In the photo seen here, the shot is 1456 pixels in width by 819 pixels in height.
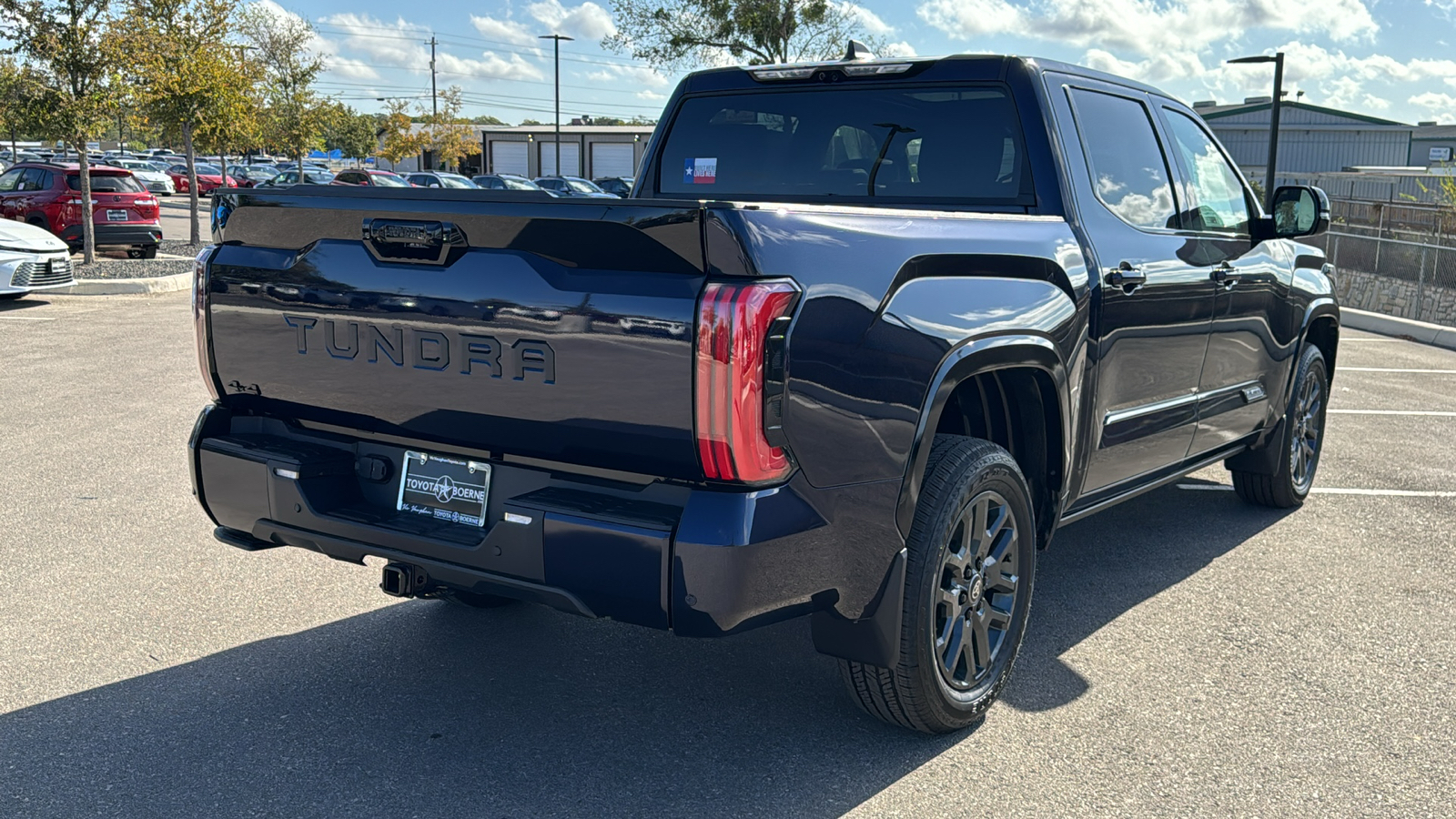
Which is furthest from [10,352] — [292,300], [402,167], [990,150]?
[402,167]

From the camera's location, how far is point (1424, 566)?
5.61 metres

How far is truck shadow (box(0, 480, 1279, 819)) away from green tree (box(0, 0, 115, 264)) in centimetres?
1716

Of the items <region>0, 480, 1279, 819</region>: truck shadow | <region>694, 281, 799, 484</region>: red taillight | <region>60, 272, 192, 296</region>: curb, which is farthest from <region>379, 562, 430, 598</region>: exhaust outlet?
<region>60, 272, 192, 296</region>: curb

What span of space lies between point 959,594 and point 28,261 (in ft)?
46.9

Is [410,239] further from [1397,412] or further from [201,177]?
[201,177]

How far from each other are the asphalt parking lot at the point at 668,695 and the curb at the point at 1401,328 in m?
12.0

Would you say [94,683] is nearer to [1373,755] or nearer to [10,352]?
[1373,755]

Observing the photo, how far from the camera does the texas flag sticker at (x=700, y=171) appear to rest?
5211mm

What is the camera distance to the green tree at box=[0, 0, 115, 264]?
18422 mm

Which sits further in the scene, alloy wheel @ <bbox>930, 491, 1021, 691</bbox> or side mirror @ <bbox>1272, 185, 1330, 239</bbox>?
side mirror @ <bbox>1272, 185, 1330, 239</bbox>

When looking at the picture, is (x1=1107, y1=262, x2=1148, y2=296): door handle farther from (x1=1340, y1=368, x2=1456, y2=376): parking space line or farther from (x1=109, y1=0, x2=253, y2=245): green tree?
(x1=109, y1=0, x2=253, y2=245): green tree

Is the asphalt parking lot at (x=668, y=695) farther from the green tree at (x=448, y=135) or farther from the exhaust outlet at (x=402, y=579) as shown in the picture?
the green tree at (x=448, y=135)

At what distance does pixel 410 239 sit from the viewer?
3260 millimetres

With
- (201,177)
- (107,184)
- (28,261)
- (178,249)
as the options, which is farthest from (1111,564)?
(201,177)
